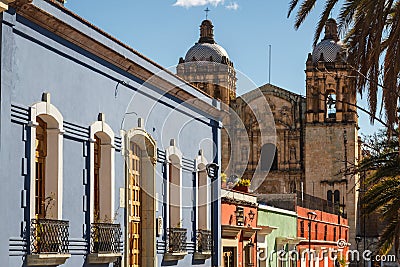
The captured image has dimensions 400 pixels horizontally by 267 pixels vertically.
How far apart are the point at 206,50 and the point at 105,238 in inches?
1708

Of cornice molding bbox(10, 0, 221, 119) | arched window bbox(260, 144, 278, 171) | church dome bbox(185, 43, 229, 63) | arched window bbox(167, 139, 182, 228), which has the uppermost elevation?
church dome bbox(185, 43, 229, 63)

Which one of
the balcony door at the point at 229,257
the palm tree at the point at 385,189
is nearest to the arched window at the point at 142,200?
the palm tree at the point at 385,189

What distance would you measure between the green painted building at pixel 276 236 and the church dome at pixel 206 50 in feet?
77.3

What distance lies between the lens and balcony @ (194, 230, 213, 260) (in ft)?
66.6

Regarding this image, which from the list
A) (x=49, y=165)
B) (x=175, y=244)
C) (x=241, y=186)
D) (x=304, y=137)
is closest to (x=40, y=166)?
(x=49, y=165)

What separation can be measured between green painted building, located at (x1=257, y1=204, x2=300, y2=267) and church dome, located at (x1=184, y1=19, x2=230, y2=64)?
23.5 metres

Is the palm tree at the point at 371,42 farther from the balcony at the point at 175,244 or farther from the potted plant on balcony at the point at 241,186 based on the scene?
the potted plant on balcony at the point at 241,186

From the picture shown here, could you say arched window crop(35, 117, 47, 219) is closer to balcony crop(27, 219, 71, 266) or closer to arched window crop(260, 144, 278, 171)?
balcony crop(27, 219, 71, 266)

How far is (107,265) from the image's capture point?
594 inches

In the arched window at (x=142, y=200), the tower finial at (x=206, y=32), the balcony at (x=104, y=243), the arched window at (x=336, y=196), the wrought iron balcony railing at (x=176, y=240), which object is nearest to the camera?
the balcony at (x=104, y=243)

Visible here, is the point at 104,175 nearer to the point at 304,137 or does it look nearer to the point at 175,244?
the point at 175,244

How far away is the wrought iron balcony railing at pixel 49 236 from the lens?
→ 488 inches

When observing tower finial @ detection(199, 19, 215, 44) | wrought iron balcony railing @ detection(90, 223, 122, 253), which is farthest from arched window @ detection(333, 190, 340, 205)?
wrought iron balcony railing @ detection(90, 223, 122, 253)

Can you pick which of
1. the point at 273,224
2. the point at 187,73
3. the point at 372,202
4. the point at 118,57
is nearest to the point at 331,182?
the point at 187,73
